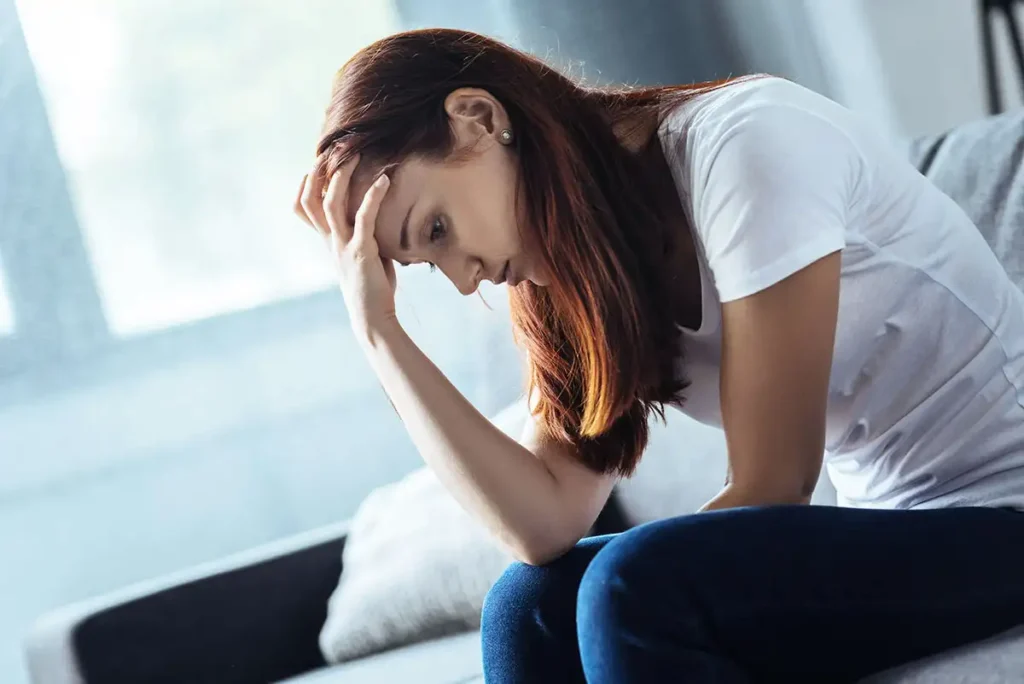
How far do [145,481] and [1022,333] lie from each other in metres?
1.73

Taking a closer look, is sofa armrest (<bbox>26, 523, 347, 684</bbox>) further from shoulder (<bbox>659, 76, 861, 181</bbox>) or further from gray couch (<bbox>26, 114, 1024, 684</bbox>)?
shoulder (<bbox>659, 76, 861, 181</bbox>)

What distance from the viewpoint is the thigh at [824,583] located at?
80cm

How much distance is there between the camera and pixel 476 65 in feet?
3.42

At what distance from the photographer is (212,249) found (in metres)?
2.32

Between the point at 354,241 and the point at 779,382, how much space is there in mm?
416

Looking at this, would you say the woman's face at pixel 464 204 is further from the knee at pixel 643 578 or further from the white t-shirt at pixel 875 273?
the knee at pixel 643 578

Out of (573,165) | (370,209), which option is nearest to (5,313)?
(370,209)

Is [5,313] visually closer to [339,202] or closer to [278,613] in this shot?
[278,613]

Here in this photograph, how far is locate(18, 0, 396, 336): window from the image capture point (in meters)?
2.24

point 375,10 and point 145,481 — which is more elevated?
point 375,10

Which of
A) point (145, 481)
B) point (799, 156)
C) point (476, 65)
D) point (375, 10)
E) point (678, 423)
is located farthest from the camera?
point (375, 10)

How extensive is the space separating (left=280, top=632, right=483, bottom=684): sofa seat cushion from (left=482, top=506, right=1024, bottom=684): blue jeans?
25.3 inches

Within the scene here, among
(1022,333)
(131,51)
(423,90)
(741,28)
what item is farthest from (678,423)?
(131,51)

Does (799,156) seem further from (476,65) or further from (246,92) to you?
(246,92)
